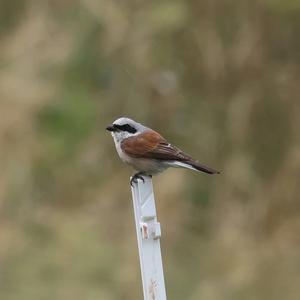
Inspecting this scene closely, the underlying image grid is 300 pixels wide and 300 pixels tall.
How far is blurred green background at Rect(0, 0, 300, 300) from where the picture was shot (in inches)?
242

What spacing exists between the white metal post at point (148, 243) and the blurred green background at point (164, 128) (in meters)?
2.90

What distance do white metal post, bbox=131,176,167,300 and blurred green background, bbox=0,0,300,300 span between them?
9.53 ft

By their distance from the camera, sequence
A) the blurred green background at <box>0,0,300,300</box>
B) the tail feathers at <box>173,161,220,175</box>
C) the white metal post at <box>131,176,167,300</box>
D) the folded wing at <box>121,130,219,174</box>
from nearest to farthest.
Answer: the white metal post at <box>131,176,167,300</box>
the tail feathers at <box>173,161,220,175</box>
the folded wing at <box>121,130,219,174</box>
the blurred green background at <box>0,0,300,300</box>

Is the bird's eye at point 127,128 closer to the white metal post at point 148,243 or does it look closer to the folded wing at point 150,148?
the folded wing at point 150,148

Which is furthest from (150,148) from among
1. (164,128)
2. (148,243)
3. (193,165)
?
(164,128)

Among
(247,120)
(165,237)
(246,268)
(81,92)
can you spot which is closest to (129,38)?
(81,92)

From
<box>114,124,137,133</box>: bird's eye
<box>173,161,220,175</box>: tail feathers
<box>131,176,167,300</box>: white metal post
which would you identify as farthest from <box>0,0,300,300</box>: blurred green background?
<box>131,176,167,300</box>: white metal post

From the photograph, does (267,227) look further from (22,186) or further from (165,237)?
(22,186)

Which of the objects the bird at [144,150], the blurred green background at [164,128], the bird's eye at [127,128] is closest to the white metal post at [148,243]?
the bird at [144,150]

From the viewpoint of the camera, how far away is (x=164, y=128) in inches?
256

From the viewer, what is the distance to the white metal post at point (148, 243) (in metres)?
2.96

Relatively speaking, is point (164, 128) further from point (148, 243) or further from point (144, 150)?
point (148, 243)

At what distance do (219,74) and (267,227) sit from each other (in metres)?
1.05

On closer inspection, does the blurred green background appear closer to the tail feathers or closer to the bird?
the bird
